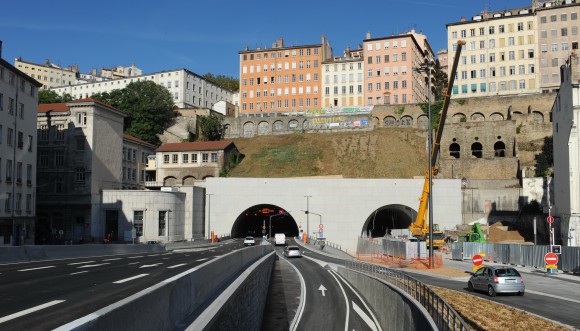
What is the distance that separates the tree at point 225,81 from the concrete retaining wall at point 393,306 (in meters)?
151

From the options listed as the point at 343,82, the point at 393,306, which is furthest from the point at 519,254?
the point at 343,82

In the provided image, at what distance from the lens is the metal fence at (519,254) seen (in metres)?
35.4

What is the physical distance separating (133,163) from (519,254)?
70.6m

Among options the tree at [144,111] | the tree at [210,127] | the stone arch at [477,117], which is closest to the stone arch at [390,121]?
the stone arch at [477,117]

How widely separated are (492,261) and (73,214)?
5629 centimetres

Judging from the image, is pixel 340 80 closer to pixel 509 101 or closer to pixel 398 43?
pixel 398 43

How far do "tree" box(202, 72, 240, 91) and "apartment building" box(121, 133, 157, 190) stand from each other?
256 ft

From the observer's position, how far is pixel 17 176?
59625 millimetres

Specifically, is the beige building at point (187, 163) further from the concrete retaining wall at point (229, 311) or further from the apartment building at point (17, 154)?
the concrete retaining wall at point (229, 311)

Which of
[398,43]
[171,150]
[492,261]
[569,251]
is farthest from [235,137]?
[569,251]

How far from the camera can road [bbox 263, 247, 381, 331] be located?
24016 millimetres

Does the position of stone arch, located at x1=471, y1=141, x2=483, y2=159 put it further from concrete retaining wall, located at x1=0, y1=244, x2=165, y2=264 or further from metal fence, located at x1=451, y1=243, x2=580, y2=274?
concrete retaining wall, located at x1=0, y1=244, x2=165, y2=264

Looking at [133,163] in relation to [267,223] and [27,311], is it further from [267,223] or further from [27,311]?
[27,311]

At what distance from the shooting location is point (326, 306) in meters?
28.7
